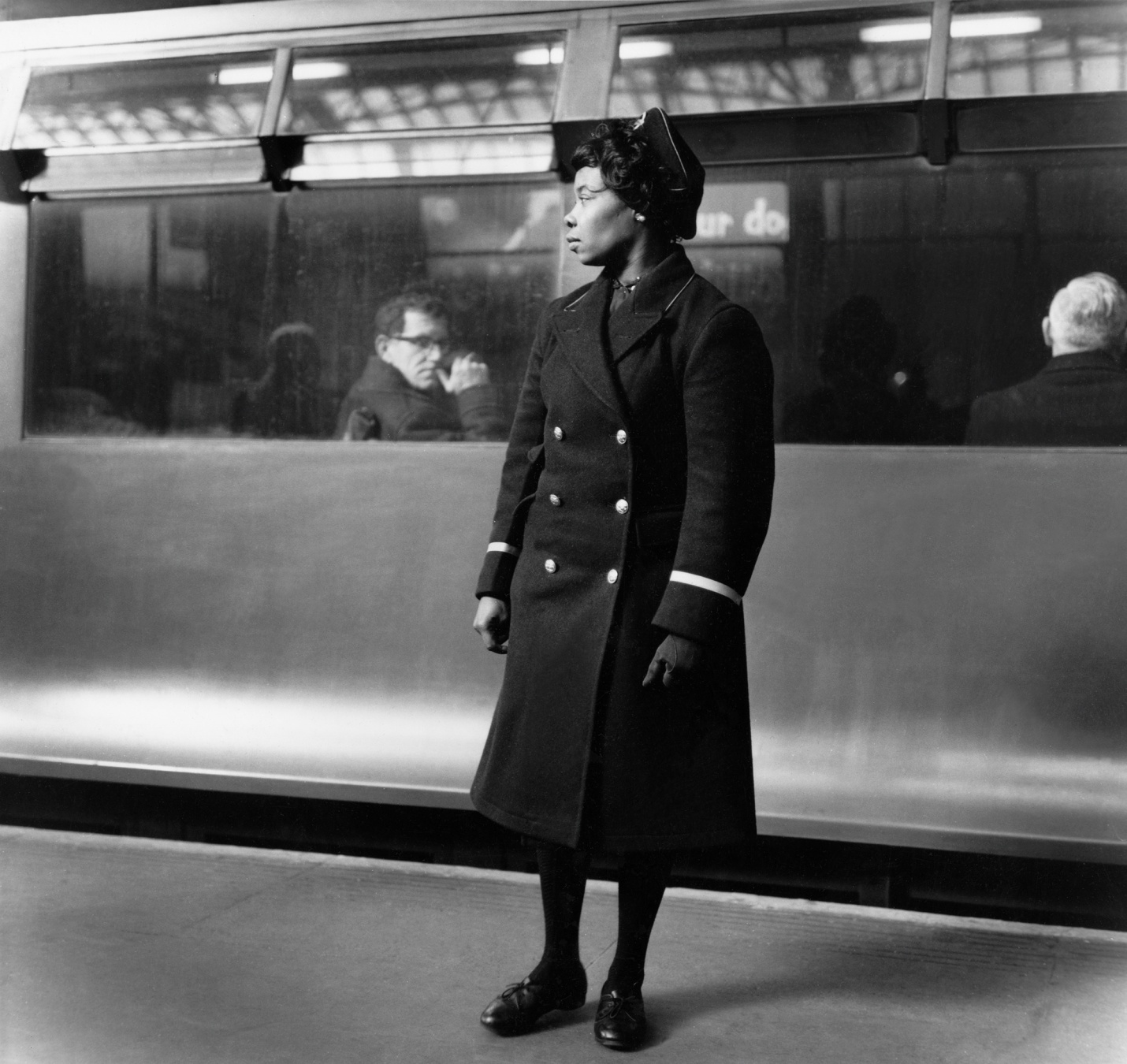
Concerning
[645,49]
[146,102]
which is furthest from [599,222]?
[146,102]

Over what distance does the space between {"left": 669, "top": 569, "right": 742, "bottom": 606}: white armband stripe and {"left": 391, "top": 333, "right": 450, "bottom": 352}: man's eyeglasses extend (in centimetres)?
206

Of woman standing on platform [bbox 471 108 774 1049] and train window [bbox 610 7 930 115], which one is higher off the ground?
train window [bbox 610 7 930 115]

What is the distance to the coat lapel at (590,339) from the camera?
331cm

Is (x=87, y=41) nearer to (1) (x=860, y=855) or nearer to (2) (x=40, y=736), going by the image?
(2) (x=40, y=736)

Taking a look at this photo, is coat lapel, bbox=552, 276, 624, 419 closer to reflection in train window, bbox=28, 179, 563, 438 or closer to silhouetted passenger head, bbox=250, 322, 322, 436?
reflection in train window, bbox=28, 179, 563, 438

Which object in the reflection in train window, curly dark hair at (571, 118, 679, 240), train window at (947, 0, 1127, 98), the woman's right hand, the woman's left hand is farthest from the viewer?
the reflection in train window

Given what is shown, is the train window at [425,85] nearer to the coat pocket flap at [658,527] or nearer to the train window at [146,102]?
the train window at [146,102]

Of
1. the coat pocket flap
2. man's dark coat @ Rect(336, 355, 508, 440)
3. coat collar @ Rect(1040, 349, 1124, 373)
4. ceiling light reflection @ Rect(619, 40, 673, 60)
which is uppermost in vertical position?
ceiling light reflection @ Rect(619, 40, 673, 60)

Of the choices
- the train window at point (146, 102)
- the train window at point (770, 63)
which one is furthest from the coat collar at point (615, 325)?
the train window at point (146, 102)

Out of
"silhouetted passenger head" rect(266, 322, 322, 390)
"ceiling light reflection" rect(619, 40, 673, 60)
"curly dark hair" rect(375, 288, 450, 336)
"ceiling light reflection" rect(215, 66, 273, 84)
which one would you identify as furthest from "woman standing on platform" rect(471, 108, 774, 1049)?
"ceiling light reflection" rect(215, 66, 273, 84)

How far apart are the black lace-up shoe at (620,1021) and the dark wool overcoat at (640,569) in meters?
0.39

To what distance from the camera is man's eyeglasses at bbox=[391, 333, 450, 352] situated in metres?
5.04

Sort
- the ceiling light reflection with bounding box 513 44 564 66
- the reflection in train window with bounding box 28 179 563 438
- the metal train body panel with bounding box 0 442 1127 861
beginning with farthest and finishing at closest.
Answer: the reflection in train window with bounding box 28 179 563 438 < the ceiling light reflection with bounding box 513 44 564 66 < the metal train body panel with bounding box 0 442 1127 861

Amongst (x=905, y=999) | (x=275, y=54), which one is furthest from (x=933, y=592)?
(x=275, y=54)
